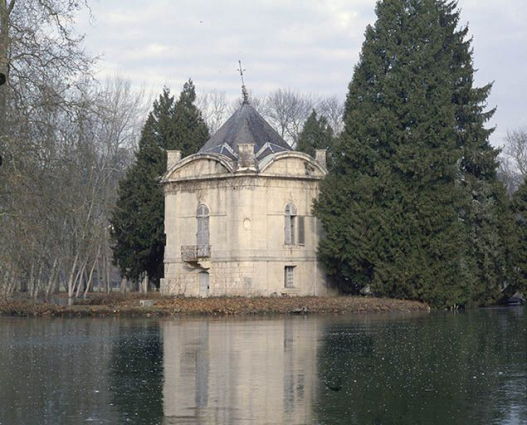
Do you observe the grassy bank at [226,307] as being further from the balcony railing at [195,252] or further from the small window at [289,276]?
the balcony railing at [195,252]

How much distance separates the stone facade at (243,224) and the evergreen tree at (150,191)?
127 inches

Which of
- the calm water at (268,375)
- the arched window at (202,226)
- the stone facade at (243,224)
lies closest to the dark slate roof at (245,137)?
the stone facade at (243,224)

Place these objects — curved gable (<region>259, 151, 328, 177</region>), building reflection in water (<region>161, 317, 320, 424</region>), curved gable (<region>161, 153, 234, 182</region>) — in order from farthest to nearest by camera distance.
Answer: curved gable (<region>161, 153, 234, 182</region>) → curved gable (<region>259, 151, 328, 177</region>) → building reflection in water (<region>161, 317, 320, 424</region>)

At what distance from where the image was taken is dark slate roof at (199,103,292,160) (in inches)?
2063

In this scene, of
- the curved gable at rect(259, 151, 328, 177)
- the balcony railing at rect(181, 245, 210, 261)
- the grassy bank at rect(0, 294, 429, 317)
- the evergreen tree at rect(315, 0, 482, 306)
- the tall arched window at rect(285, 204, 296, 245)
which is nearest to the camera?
the grassy bank at rect(0, 294, 429, 317)

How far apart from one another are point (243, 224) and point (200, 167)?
3.93 metres

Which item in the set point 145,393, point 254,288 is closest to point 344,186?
point 254,288

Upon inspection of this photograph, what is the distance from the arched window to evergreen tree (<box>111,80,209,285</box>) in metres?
4.72

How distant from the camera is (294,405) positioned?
16469 millimetres

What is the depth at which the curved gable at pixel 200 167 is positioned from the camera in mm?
51125

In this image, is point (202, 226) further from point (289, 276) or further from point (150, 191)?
point (150, 191)

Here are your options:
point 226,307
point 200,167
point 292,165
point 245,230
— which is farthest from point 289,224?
point 226,307

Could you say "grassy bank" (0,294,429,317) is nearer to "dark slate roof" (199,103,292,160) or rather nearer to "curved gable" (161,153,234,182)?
"curved gable" (161,153,234,182)

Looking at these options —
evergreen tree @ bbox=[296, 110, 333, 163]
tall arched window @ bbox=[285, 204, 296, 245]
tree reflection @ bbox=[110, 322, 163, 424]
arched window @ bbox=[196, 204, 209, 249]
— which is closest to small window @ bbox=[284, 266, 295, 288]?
tall arched window @ bbox=[285, 204, 296, 245]
